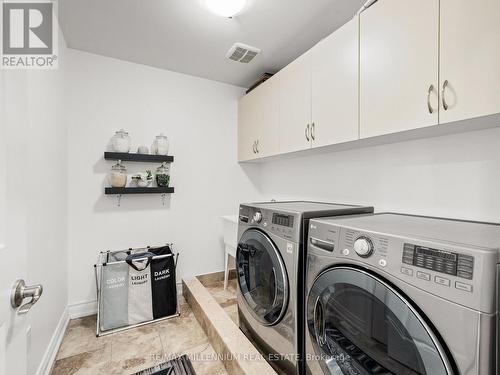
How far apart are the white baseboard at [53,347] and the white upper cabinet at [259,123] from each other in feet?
6.80

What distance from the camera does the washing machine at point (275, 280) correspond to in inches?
46.8

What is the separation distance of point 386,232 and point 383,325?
32cm

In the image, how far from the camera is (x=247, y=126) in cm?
250

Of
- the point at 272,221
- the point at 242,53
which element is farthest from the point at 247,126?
the point at 272,221

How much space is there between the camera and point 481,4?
34.5 inches

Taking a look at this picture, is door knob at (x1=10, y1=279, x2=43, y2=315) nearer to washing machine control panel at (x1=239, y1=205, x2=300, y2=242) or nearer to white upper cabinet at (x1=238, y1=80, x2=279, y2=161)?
washing machine control panel at (x1=239, y1=205, x2=300, y2=242)

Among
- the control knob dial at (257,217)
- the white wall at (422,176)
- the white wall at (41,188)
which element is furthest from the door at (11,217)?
the white wall at (422,176)

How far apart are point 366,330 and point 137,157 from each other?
2.08m

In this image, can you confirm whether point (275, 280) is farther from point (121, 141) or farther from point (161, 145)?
point (121, 141)

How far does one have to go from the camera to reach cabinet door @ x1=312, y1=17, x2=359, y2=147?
4.49ft

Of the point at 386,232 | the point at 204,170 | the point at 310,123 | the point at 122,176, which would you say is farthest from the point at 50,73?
the point at 386,232

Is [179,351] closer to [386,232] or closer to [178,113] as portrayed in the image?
[386,232]

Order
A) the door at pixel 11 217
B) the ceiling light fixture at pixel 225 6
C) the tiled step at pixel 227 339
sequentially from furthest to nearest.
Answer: the ceiling light fixture at pixel 225 6 < the tiled step at pixel 227 339 < the door at pixel 11 217

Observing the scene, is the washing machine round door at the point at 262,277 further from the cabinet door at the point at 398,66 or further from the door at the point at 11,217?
the door at the point at 11,217
